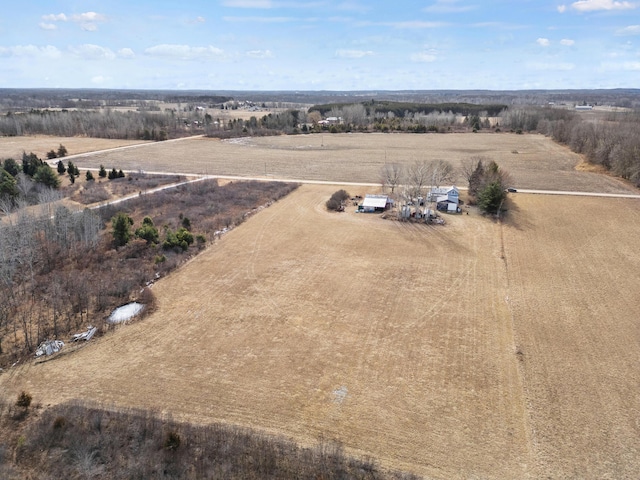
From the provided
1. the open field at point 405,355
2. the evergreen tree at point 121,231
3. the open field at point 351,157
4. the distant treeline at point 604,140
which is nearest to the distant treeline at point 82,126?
the open field at point 351,157

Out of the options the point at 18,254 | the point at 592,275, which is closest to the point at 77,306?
the point at 18,254

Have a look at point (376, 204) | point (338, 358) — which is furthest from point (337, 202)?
point (338, 358)

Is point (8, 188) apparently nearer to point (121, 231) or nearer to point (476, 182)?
point (121, 231)

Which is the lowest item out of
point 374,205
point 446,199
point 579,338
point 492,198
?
point 579,338

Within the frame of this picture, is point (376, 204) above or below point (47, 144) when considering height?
below

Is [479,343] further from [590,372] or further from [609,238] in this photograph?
[609,238]

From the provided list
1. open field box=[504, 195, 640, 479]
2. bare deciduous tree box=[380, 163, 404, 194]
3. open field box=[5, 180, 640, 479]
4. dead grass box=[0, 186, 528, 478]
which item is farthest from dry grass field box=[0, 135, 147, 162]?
open field box=[504, 195, 640, 479]

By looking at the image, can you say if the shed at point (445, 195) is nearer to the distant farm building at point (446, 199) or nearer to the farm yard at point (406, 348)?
the distant farm building at point (446, 199)
